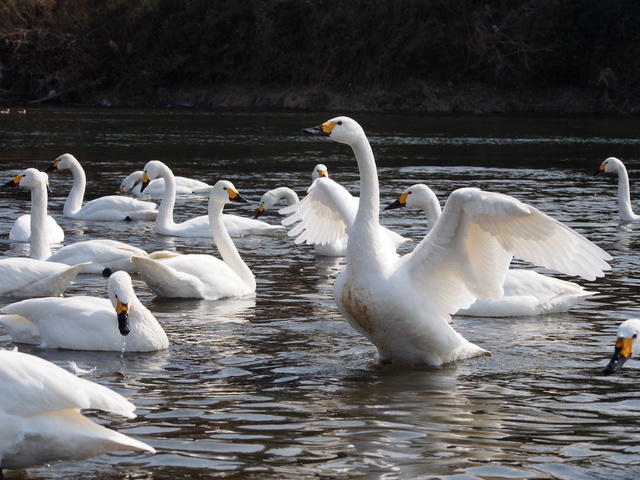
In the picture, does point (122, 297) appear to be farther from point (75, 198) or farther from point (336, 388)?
point (75, 198)

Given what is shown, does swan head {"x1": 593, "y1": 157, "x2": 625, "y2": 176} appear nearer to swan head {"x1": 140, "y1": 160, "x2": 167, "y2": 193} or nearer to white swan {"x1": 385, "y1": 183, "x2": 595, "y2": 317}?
swan head {"x1": 140, "y1": 160, "x2": 167, "y2": 193}

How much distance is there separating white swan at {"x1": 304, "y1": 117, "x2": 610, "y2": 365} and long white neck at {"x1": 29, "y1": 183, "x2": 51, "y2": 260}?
4951 mm

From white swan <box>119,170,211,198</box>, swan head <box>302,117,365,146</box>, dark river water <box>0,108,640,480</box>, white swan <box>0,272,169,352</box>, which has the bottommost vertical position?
dark river water <box>0,108,640,480</box>

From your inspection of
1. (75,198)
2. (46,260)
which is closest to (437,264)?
(46,260)

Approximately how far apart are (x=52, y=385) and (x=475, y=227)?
3589 millimetres

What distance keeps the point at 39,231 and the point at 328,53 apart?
161 feet

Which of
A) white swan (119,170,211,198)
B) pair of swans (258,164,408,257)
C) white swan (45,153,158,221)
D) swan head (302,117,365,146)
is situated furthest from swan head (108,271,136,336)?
white swan (119,170,211,198)

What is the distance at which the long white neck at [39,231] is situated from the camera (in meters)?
11.8

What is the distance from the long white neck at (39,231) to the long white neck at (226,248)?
1818 millimetres

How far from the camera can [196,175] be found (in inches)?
942

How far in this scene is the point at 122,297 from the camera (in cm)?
787

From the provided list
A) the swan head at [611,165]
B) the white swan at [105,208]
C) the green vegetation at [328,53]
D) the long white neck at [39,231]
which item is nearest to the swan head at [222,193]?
the long white neck at [39,231]

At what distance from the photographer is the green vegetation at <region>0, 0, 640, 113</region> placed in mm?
54719

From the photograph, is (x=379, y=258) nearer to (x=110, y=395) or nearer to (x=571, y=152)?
(x=110, y=395)
